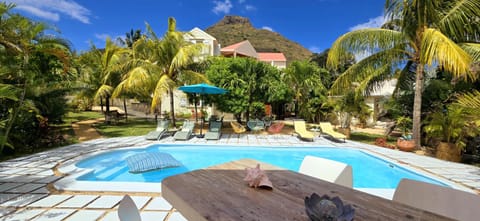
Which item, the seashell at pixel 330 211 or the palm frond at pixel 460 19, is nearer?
the seashell at pixel 330 211

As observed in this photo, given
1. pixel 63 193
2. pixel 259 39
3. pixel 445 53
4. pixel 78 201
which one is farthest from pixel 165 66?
pixel 259 39

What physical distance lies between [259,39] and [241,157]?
61819 mm

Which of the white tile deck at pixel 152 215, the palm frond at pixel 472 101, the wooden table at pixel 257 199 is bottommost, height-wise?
the white tile deck at pixel 152 215

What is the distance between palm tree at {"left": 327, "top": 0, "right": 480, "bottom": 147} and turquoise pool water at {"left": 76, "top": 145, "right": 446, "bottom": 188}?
287 cm

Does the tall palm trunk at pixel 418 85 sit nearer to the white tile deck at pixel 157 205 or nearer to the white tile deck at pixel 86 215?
the white tile deck at pixel 157 205

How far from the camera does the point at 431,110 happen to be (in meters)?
9.47

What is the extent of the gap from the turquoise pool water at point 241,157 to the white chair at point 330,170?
3266 millimetres

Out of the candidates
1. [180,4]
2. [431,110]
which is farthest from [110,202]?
[180,4]

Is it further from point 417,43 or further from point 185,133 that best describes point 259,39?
point 417,43

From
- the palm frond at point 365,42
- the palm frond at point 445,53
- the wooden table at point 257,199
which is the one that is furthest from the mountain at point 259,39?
the wooden table at point 257,199

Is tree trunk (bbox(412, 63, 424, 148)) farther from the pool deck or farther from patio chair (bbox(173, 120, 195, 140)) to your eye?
patio chair (bbox(173, 120, 195, 140))

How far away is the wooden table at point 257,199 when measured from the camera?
66.8 inches

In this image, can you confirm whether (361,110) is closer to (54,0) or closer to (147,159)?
(147,159)

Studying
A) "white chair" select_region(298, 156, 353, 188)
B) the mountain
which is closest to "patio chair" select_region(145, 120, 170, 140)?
"white chair" select_region(298, 156, 353, 188)
